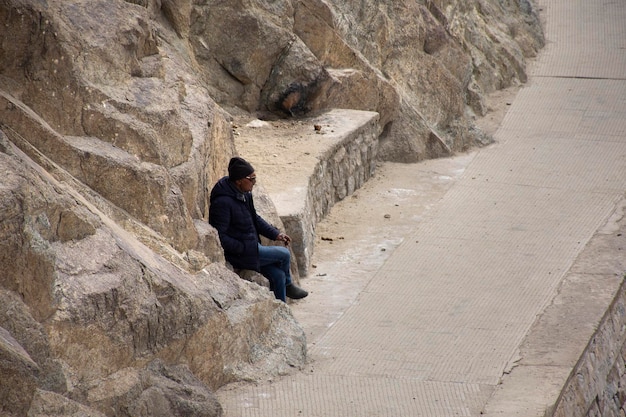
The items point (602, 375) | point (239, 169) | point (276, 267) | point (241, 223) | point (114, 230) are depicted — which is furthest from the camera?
point (276, 267)

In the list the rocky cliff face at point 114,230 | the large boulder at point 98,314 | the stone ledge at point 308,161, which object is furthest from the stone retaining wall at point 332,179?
the large boulder at point 98,314

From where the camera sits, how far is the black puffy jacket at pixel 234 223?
9016mm

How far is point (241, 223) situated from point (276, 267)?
593 mm

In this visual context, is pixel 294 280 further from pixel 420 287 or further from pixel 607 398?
pixel 607 398

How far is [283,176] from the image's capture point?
36.7 ft

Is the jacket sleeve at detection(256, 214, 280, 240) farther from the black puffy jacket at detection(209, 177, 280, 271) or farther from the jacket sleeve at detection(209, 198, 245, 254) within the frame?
the jacket sleeve at detection(209, 198, 245, 254)

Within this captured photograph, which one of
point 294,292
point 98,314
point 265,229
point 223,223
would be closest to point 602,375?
point 294,292

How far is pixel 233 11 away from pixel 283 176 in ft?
8.26

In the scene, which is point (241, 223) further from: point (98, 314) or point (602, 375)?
point (602, 375)

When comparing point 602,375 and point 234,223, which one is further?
point 602,375

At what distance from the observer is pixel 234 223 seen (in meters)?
9.12

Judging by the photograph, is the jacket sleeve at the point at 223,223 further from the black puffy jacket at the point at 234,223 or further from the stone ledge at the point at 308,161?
the stone ledge at the point at 308,161

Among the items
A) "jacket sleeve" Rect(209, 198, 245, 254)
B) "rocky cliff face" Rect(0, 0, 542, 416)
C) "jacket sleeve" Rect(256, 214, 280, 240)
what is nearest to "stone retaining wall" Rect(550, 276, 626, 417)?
"rocky cliff face" Rect(0, 0, 542, 416)

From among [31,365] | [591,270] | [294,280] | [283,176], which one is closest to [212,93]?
[283,176]
